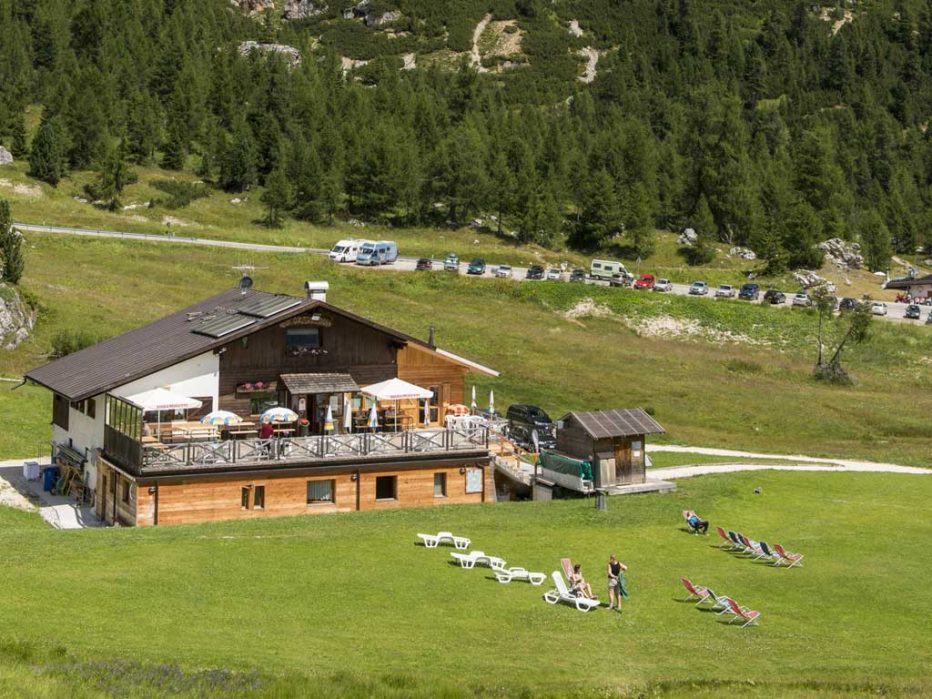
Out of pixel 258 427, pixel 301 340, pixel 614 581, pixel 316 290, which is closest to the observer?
pixel 614 581

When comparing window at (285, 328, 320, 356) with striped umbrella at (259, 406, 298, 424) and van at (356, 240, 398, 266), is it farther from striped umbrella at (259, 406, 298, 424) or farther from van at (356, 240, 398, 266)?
van at (356, 240, 398, 266)

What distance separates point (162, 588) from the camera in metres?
28.3

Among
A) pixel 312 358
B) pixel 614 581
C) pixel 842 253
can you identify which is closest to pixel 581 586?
pixel 614 581

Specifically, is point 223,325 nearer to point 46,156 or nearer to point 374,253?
point 374,253

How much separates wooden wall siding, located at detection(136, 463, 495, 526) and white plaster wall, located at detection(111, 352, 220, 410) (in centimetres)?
407

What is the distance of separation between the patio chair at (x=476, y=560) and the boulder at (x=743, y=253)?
11491cm

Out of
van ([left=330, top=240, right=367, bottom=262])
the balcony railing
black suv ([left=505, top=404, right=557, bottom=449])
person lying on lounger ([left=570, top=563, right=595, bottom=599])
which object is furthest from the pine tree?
person lying on lounger ([left=570, top=563, right=595, bottom=599])

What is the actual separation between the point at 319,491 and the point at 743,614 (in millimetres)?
17126

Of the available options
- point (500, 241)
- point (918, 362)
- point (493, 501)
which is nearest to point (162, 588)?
point (493, 501)

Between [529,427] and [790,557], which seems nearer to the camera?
[790,557]

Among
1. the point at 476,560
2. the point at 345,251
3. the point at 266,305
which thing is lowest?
the point at 476,560

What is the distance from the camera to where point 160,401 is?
39.5 metres

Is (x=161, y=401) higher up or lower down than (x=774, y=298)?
higher up

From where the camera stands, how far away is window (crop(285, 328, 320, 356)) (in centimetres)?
4341
